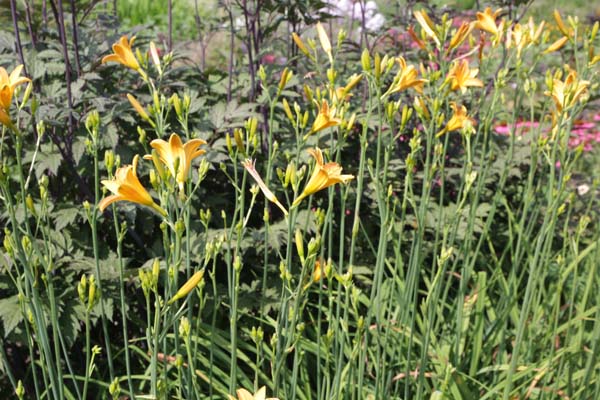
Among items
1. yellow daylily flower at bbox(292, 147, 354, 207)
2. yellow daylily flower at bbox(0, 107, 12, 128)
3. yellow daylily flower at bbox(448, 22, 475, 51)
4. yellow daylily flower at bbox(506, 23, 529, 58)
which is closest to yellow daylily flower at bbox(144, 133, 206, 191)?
yellow daylily flower at bbox(292, 147, 354, 207)

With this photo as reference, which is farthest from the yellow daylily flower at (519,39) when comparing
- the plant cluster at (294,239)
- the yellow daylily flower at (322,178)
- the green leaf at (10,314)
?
the green leaf at (10,314)

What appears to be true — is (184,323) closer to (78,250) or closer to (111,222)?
(78,250)

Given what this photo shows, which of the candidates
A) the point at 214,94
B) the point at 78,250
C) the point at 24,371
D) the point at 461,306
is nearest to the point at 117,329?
the point at 24,371

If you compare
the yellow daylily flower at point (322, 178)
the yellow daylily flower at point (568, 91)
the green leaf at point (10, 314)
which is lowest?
the green leaf at point (10, 314)

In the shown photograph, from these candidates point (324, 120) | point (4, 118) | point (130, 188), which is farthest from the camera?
point (324, 120)

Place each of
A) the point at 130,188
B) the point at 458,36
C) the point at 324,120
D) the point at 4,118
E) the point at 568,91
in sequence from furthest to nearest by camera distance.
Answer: the point at 458,36, the point at 568,91, the point at 324,120, the point at 4,118, the point at 130,188

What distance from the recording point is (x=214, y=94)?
288 centimetres

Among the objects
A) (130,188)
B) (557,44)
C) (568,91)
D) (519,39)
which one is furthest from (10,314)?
(557,44)

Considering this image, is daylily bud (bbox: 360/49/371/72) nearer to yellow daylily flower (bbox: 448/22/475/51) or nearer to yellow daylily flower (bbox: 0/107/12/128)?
yellow daylily flower (bbox: 448/22/475/51)

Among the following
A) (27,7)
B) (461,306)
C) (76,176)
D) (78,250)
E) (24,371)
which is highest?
(27,7)

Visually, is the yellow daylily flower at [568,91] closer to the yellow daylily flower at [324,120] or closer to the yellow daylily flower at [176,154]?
the yellow daylily flower at [324,120]

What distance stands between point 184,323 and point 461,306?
1100mm

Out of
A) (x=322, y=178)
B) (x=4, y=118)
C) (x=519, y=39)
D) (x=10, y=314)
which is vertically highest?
(x=519, y=39)

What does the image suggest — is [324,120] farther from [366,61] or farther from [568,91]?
[568,91]
